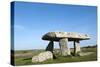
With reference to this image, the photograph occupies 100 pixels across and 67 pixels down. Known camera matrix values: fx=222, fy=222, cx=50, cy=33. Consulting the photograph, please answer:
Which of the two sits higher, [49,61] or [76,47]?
[76,47]

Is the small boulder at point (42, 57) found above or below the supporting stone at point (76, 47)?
below

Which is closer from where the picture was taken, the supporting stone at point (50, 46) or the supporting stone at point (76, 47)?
the supporting stone at point (50, 46)

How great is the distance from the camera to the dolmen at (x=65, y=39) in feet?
10.7

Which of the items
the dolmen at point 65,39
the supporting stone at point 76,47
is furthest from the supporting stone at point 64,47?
the supporting stone at point 76,47

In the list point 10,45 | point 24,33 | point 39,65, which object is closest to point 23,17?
point 24,33

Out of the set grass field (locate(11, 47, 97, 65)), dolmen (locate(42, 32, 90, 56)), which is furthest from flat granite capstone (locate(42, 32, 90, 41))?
grass field (locate(11, 47, 97, 65))

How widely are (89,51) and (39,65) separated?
857 mm

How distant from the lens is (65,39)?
336cm

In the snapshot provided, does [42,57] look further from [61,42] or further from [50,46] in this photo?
[61,42]

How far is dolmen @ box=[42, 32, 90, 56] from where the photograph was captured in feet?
10.7

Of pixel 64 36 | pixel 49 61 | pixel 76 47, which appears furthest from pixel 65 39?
pixel 49 61

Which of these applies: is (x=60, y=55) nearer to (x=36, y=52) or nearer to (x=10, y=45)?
(x=36, y=52)

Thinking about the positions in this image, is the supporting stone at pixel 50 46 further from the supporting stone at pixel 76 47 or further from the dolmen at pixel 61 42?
the supporting stone at pixel 76 47
